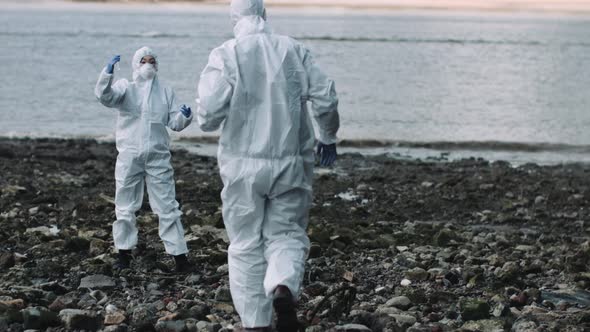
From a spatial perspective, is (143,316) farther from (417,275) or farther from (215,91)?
(417,275)

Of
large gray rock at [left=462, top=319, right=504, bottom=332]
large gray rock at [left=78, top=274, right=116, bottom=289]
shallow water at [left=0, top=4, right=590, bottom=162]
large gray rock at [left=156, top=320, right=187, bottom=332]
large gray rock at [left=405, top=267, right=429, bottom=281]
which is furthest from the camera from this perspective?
shallow water at [left=0, top=4, right=590, bottom=162]

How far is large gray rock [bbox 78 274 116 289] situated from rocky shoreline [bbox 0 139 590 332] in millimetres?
17

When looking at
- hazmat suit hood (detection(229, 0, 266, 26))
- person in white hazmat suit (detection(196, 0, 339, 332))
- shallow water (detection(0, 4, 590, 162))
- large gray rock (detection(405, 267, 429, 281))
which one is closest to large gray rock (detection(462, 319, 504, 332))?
person in white hazmat suit (detection(196, 0, 339, 332))

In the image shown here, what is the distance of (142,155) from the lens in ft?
30.9

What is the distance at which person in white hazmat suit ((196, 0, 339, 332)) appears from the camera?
6.74 metres

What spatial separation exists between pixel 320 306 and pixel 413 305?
1055 mm

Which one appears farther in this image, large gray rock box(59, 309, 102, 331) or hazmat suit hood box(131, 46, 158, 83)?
hazmat suit hood box(131, 46, 158, 83)

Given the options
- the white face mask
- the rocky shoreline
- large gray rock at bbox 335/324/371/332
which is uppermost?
the white face mask

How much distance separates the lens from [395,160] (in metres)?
22.2

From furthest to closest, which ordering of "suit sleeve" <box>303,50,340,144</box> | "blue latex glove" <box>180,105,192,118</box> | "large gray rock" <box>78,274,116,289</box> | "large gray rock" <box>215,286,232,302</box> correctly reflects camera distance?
"blue latex glove" <box>180,105,192,118</box>
"large gray rock" <box>78,274,116,289</box>
"large gray rock" <box>215,286,232,302</box>
"suit sleeve" <box>303,50,340,144</box>

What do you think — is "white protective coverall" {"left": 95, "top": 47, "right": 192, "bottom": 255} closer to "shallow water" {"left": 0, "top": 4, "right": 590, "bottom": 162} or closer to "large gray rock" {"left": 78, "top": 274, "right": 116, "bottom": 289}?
"large gray rock" {"left": 78, "top": 274, "right": 116, "bottom": 289}

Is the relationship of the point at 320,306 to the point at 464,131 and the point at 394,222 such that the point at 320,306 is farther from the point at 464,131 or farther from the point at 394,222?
the point at 464,131

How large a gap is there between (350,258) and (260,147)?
144 inches

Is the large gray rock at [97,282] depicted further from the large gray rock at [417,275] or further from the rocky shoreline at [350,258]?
the large gray rock at [417,275]
